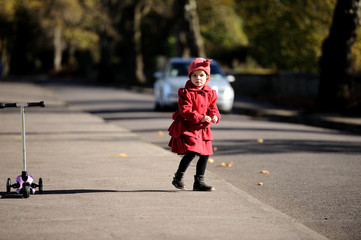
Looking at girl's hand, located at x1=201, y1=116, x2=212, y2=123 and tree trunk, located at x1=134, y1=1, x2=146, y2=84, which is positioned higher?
tree trunk, located at x1=134, y1=1, x2=146, y2=84

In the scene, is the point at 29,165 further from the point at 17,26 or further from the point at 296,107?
the point at 17,26

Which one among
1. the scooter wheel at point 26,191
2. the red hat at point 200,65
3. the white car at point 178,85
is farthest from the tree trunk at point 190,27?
the scooter wheel at point 26,191

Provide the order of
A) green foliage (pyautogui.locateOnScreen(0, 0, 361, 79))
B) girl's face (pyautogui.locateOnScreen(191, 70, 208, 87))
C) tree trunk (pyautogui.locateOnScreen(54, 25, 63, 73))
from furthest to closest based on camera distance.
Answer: tree trunk (pyautogui.locateOnScreen(54, 25, 63, 73)), green foliage (pyautogui.locateOnScreen(0, 0, 361, 79)), girl's face (pyautogui.locateOnScreen(191, 70, 208, 87))

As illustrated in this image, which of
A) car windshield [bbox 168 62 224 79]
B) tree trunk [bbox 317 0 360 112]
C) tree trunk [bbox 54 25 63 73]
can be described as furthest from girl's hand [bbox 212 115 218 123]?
tree trunk [bbox 54 25 63 73]

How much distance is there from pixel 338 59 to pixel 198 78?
14.7m

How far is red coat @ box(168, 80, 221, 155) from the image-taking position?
736cm

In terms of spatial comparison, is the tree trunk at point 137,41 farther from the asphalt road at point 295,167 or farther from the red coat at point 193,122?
the red coat at point 193,122

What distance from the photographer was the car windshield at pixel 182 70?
22.1 m

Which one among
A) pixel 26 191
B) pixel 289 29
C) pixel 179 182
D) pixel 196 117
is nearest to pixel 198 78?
pixel 196 117

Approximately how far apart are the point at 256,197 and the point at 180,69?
15.1 m

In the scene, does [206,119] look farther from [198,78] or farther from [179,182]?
[179,182]

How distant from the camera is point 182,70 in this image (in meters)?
22.5

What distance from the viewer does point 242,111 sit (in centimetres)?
2334

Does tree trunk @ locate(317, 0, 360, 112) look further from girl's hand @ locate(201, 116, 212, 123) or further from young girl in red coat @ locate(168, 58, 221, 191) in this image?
girl's hand @ locate(201, 116, 212, 123)
